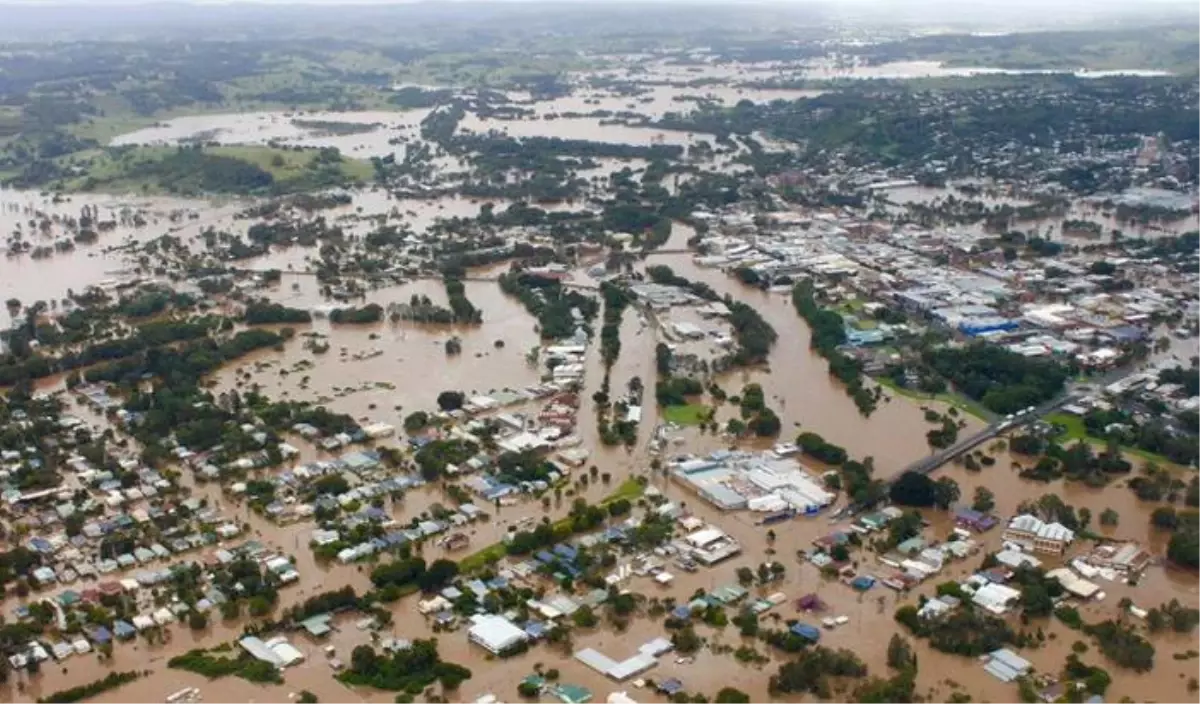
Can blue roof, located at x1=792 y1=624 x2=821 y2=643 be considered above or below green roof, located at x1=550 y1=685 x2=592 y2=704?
above

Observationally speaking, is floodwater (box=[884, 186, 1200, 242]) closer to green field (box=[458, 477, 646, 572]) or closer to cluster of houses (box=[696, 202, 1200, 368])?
cluster of houses (box=[696, 202, 1200, 368])

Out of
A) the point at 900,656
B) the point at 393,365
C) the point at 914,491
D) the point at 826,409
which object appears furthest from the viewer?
the point at 393,365

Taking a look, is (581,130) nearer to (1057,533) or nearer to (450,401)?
(450,401)

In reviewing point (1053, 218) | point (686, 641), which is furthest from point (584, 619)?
point (1053, 218)

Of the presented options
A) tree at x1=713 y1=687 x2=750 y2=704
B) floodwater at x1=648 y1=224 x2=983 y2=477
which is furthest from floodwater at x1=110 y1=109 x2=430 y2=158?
tree at x1=713 y1=687 x2=750 y2=704

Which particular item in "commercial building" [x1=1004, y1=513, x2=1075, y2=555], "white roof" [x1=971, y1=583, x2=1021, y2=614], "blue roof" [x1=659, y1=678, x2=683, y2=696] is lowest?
"blue roof" [x1=659, y1=678, x2=683, y2=696]

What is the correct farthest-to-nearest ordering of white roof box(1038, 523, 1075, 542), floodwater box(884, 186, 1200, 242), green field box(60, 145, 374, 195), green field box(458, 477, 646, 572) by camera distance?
1. green field box(60, 145, 374, 195)
2. floodwater box(884, 186, 1200, 242)
3. white roof box(1038, 523, 1075, 542)
4. green field box(458, 477, 646, 572)

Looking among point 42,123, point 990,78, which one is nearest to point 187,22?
point 42,123

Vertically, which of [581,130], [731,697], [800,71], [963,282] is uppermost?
[800,71]

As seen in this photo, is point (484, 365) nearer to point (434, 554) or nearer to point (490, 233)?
point (434, 554)
